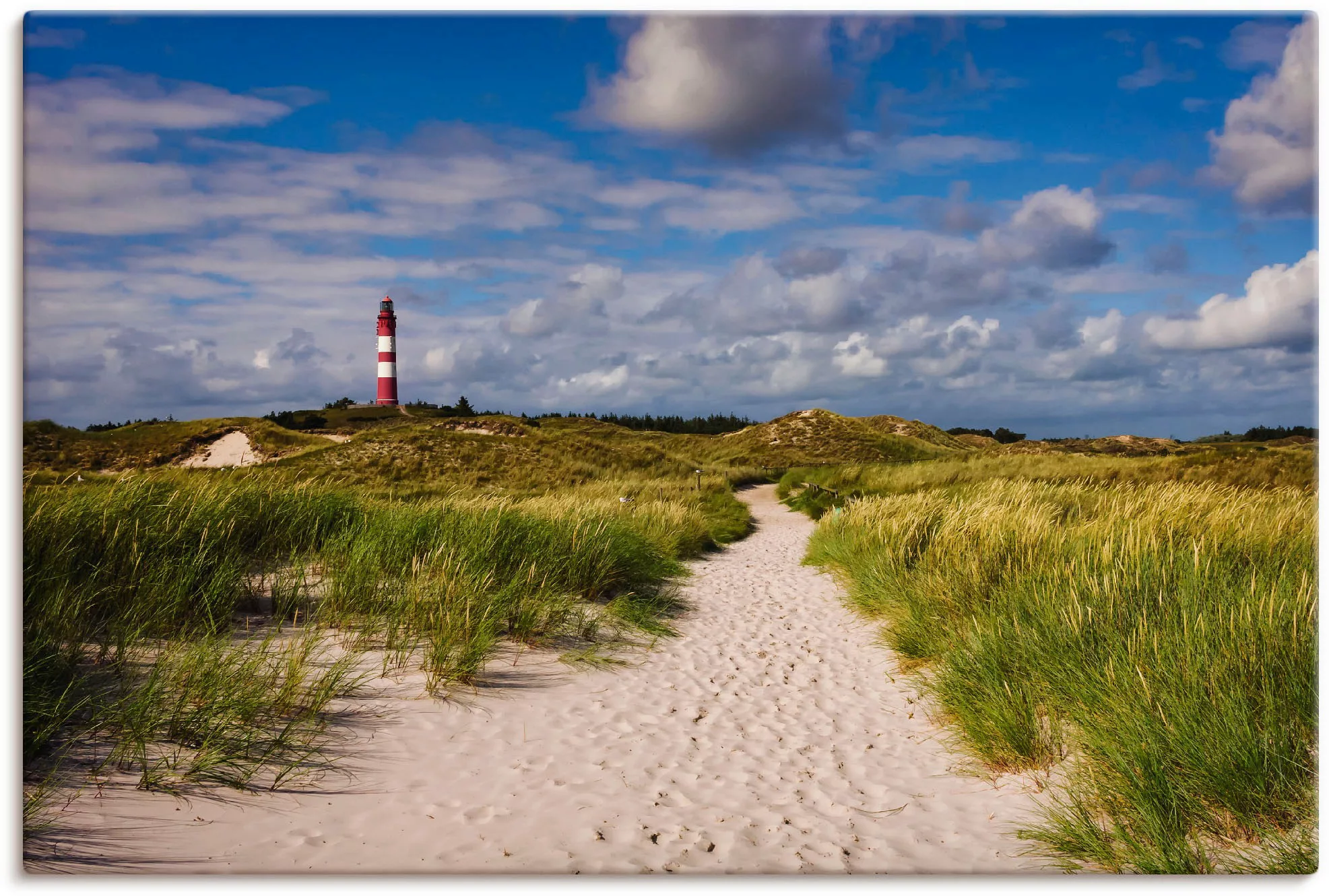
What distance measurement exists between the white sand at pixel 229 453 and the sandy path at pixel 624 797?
3044 centimetres

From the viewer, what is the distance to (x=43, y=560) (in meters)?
5.22

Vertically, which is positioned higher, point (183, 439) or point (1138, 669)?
point (183, 439)

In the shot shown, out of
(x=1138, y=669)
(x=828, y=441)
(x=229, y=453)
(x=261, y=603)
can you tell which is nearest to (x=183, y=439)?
(x=229, y=453)

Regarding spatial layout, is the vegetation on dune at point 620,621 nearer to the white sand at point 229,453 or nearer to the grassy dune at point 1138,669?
the grassy dune at point 1138,669

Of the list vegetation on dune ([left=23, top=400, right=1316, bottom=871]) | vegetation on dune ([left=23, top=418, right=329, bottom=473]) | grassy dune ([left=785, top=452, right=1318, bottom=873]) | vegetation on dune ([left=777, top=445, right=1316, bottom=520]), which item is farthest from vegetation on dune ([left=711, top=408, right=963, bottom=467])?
grassy dune ([left=785, top=452, right=1318, bottom=873])

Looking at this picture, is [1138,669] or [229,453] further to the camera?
[229,453]

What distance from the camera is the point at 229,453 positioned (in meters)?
32.9

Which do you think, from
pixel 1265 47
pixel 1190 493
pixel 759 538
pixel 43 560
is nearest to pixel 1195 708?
pixel 1265 47

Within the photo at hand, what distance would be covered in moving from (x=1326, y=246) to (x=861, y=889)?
4391mm

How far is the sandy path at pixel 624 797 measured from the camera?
10.5 feet

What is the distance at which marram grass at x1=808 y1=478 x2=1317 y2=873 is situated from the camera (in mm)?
3070

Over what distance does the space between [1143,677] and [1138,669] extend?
0.04 metres

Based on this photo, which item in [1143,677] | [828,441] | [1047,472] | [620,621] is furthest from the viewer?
[828,441]

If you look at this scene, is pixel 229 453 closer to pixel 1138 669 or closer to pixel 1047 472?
pixel 1047 472
